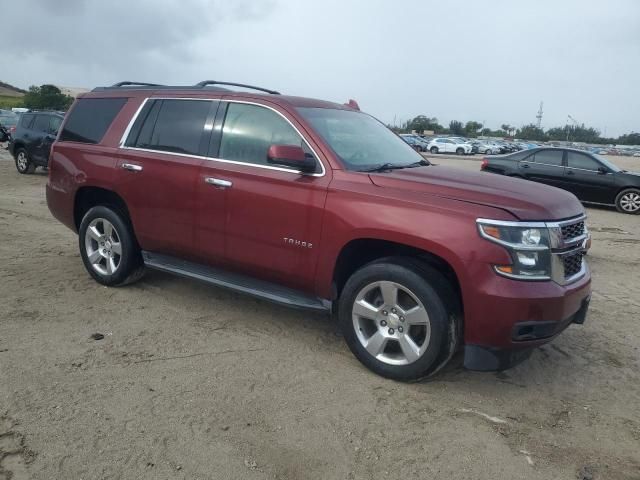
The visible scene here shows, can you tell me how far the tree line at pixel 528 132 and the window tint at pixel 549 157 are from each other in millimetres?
92683

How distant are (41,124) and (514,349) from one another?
1500 centimetres

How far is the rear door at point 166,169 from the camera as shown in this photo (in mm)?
4543

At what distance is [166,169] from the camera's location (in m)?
4.65

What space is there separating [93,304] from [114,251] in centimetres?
58

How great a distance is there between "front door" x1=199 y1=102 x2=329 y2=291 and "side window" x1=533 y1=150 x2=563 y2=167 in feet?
33.6

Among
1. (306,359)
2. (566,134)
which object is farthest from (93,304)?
(566,134)

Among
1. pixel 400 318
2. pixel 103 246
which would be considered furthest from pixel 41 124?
pixel 400 318

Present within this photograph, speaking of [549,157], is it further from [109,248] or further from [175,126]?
[109,248]

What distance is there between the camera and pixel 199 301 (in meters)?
5.08

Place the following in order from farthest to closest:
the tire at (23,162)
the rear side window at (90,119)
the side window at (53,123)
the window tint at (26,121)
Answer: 1. the window tint at (26,121)
2. the tire at (23,162)
3. the side window at (53,123)
4. the rear side window at (90,119)

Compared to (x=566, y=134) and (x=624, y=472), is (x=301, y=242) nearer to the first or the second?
(x=624, y=472)

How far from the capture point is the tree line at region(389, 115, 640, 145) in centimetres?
10669

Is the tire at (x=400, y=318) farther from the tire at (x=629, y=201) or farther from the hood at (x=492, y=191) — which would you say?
the tire at (x=629, y=201)

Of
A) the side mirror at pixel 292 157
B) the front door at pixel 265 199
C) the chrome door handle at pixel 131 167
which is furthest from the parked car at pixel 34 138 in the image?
the side mirror at pixel 292 157
